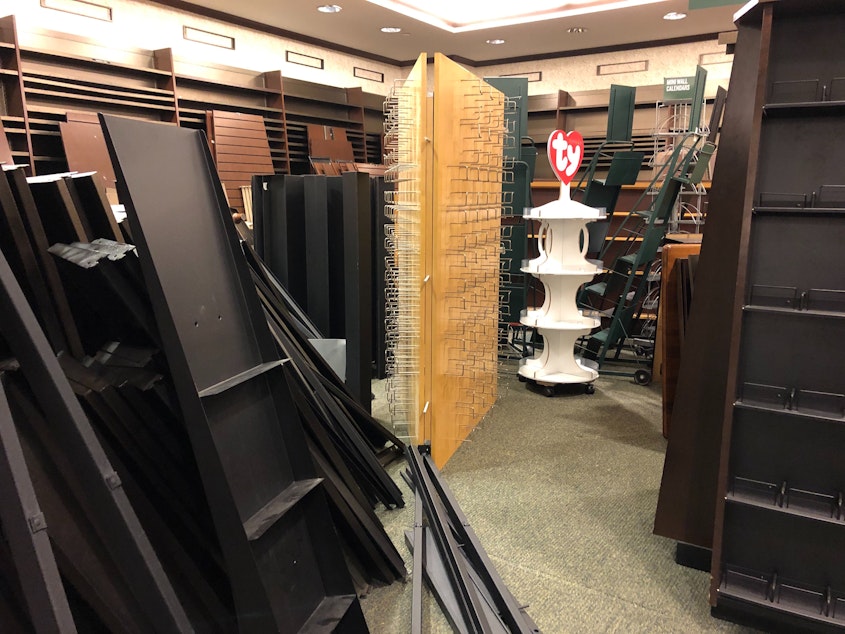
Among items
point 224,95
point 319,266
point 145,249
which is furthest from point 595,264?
point 224,95

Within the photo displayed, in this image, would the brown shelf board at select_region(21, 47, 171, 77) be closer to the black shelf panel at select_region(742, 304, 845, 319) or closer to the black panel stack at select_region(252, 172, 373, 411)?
the black panel stack at select_region(252, 172, 373, 411)

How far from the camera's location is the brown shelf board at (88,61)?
4.70m

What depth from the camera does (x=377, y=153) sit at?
28.2 feet

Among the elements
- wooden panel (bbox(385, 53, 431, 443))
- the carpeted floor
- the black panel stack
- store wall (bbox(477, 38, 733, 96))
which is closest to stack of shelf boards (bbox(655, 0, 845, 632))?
the carpeted floor

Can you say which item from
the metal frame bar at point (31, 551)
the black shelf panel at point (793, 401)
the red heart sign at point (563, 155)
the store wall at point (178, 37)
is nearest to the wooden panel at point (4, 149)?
the store wall at point (178, 37)

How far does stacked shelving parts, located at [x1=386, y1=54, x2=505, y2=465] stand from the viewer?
→ 8.38 ft

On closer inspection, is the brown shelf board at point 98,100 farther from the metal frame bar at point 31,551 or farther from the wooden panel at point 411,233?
the metal frame bar at point 31,551

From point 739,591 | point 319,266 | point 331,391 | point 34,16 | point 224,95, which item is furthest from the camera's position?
point 224,95

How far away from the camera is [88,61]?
505cm

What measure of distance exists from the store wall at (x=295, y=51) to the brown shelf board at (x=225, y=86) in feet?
0.98

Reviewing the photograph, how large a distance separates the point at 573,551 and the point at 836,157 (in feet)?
5.11

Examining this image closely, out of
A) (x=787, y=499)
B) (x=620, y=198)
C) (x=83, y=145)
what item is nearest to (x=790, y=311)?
(x=787, y=499)

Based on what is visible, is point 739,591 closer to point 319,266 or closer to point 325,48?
point 319,266

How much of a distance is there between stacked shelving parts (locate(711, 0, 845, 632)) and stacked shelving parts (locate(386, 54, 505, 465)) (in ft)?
4.08
